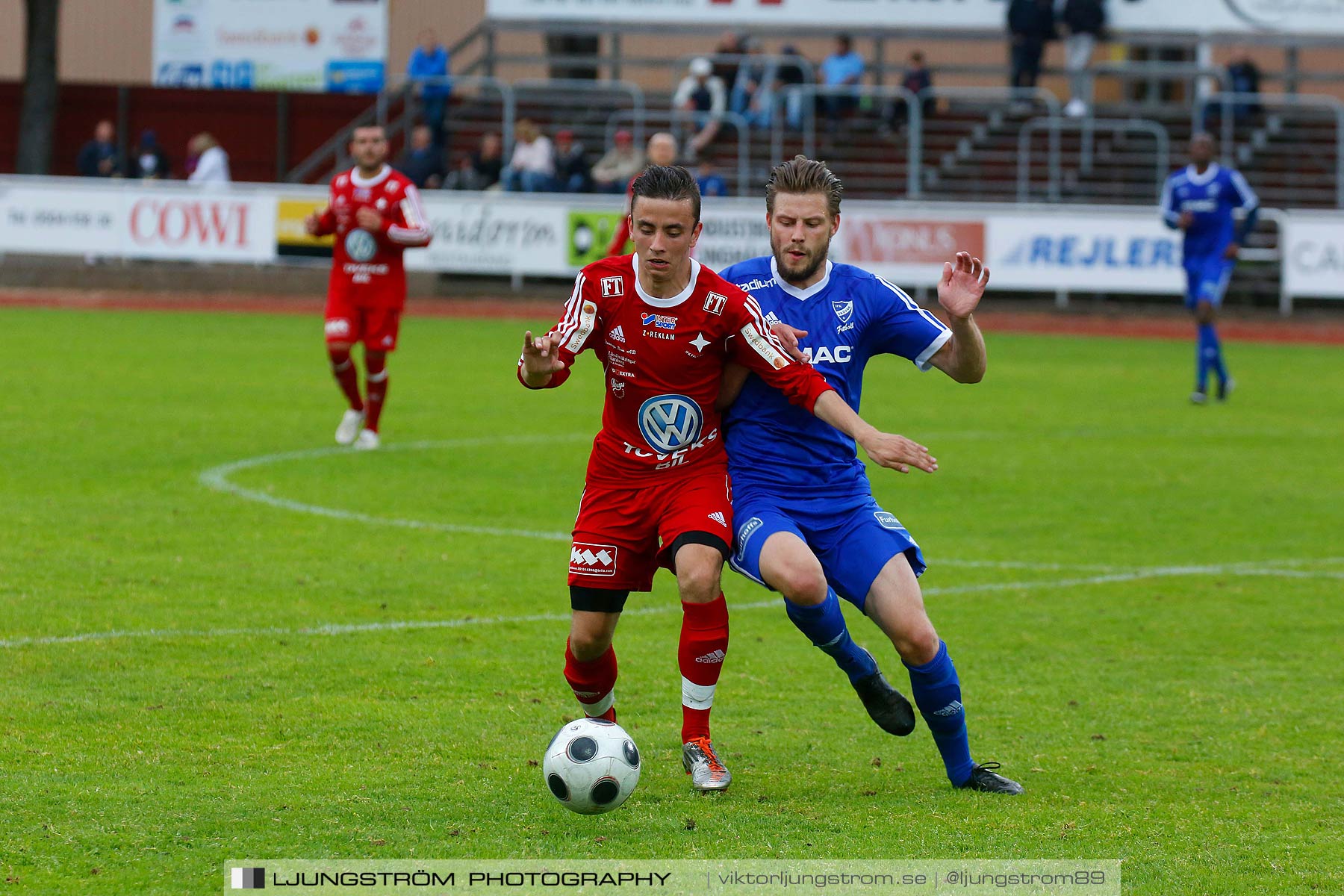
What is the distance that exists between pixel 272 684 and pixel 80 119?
29.8 meters

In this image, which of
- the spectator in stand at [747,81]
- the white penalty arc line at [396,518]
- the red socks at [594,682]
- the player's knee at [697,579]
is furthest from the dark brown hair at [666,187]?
the spectator in stand at [747,81]

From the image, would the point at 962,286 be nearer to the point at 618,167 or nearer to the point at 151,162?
the point at 618,167

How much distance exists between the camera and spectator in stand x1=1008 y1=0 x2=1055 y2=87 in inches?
1143

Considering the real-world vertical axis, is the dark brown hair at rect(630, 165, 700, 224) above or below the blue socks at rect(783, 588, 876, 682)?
above

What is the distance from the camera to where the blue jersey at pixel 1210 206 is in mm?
17172

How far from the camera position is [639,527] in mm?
5582

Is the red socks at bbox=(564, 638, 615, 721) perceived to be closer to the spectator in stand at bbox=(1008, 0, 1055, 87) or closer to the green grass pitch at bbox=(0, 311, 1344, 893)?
the green grass pitch at bbox=(0, 311, 1344, 893)

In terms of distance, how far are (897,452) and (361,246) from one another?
8556mm

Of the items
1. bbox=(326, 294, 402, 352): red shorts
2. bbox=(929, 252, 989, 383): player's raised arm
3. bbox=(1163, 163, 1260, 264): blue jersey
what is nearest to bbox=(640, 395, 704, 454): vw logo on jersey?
bbox=(929, 252, 989, 383): player's raised arm

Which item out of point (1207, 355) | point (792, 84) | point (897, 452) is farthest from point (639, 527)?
point (792, 84)

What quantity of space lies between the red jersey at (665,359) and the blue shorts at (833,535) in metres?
0.24

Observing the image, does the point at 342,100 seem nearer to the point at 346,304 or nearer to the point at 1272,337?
the point at 1272,337

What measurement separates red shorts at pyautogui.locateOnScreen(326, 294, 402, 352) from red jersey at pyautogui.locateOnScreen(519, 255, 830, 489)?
292 inches

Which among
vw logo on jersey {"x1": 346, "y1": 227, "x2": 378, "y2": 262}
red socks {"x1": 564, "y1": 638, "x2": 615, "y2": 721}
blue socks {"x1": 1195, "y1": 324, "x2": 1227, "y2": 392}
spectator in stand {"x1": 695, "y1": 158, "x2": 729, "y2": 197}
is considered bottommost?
red socks {"x1": 564, "y1": 638, "x2": 615, "y2": 721}
